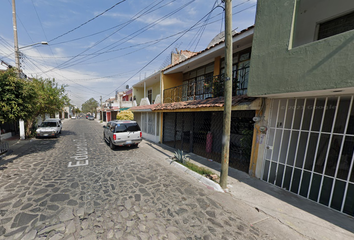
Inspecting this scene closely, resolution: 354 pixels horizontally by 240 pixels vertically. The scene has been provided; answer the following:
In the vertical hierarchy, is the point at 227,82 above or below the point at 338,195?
above

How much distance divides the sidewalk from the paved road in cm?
47

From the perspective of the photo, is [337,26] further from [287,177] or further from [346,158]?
[287,177]

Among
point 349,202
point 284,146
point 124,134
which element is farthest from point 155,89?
point 349,202

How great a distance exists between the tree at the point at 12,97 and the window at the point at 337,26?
38.0 ft

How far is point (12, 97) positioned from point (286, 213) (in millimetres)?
10370

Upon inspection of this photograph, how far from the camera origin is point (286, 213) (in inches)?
134

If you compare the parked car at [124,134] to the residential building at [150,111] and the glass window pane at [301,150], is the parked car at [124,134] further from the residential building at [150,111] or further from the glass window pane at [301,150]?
the glass window pane at [301,150]

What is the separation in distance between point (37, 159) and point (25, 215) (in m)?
4.98

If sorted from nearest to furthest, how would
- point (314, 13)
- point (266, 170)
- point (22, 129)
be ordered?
point (314, 13) → point (266, 170) → point (22, 129)

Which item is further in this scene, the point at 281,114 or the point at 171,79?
the point at 171,79

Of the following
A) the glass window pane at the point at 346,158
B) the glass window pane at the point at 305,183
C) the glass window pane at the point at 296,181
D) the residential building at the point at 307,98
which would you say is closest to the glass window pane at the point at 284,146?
the residential building at the point at 307,98

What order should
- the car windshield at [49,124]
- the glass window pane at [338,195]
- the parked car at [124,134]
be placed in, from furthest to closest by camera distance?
1. the car windshield at [49,124]
2. the parked car at [124,134]
3. the glass window pane at [338,195]

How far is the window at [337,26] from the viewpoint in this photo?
3970mm

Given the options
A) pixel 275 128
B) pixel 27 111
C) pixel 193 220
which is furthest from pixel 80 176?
pixel 275 128
